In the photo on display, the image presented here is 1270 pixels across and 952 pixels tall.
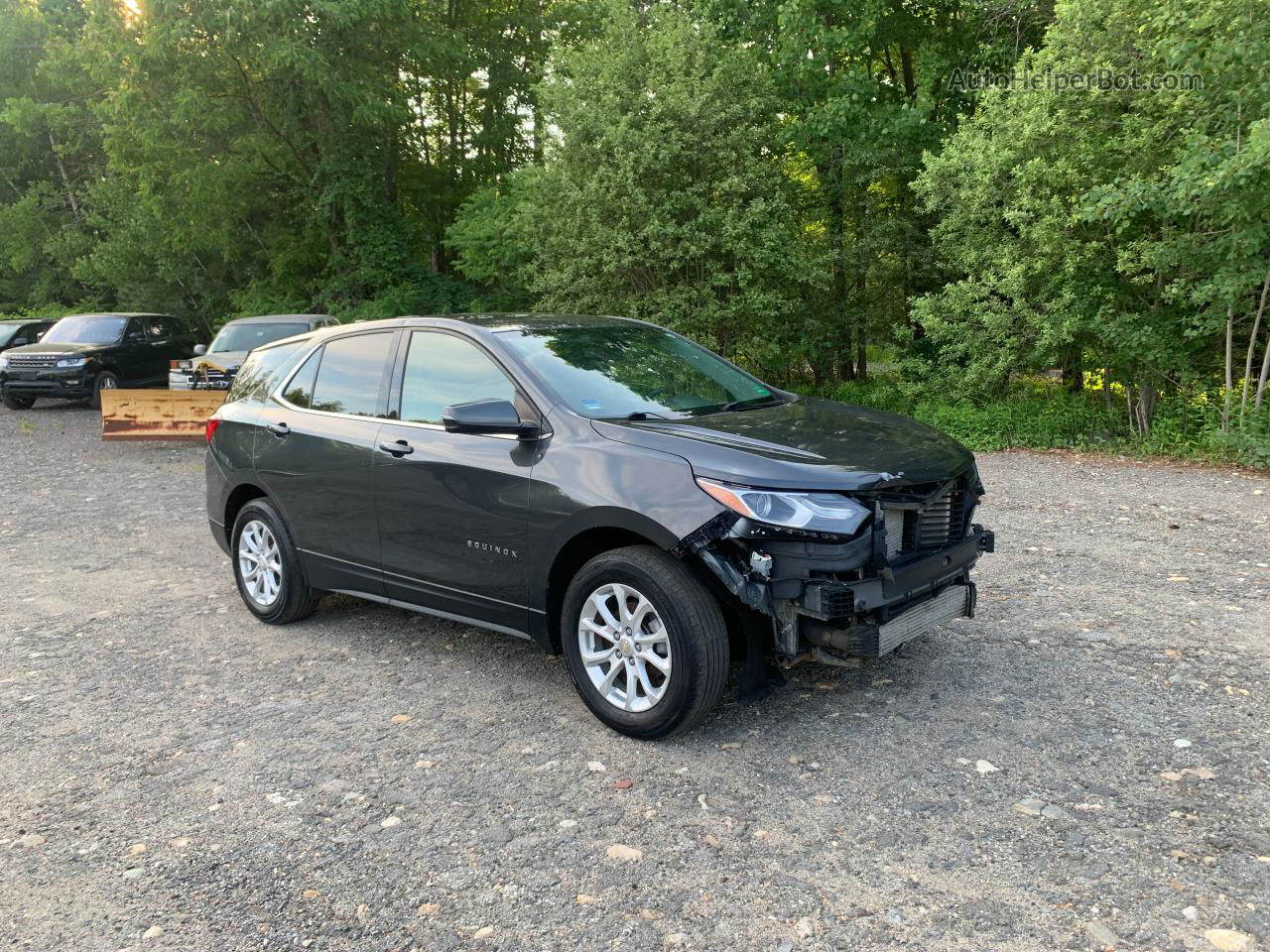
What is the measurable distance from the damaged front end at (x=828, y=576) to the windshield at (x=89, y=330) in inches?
743

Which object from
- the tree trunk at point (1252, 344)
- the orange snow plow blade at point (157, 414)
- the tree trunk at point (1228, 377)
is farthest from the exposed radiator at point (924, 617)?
the orange snow plow blade at point (157, 414)

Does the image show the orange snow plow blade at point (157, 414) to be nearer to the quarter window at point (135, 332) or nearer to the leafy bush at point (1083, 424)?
the quarter window at point (135, 332)

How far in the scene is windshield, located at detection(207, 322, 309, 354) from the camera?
1534cm

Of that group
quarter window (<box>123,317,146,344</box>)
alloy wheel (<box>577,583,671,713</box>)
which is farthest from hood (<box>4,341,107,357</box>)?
alloy wheel (<box>577,583,671,713</box>)

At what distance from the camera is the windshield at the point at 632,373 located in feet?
14.7

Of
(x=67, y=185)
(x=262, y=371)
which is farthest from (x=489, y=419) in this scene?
(x=67, y=185)

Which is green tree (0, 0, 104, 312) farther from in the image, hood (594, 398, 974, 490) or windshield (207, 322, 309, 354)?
hood (594, 398, 974, 490)

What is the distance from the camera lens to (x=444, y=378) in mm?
4805

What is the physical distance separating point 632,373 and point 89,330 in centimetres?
1824

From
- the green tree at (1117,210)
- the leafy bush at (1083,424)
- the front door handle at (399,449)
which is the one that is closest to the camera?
the front door handle at (399,449)

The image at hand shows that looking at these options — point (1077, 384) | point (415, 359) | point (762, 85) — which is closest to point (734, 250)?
point (762, 85)

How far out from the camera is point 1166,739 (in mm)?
3889

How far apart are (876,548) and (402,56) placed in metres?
22.5

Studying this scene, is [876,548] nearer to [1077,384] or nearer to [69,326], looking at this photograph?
[1077,384]
